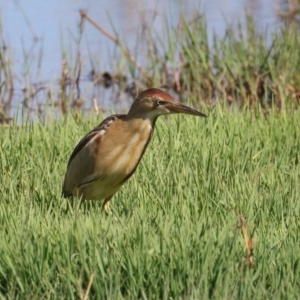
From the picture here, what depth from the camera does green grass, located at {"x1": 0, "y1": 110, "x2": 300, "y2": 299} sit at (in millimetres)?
3512

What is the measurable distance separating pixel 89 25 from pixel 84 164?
701 centimetres

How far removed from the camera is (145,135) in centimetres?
473

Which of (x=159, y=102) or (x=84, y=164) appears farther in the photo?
(x=84, y=164)

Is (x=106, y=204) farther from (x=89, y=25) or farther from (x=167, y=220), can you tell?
(x=89, y=25)

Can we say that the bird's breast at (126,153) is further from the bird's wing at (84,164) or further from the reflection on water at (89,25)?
the reflection on water at (89,25)

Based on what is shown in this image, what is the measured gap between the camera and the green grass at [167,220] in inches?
138

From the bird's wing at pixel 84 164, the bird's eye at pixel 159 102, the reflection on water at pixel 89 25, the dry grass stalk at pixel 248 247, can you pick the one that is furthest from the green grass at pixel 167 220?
the reflection on water at pixel 89 25

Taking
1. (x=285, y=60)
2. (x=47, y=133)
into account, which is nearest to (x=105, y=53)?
(x=285, y=60)

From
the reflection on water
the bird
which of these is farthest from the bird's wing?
the reflection on water

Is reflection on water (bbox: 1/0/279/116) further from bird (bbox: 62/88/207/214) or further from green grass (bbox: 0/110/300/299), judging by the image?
bird (bbox: 62/88/207/214)

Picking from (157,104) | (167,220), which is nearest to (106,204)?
(157,104)

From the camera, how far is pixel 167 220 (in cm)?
415

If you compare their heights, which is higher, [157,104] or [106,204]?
[157,104]

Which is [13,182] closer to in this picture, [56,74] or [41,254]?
[41,254]
